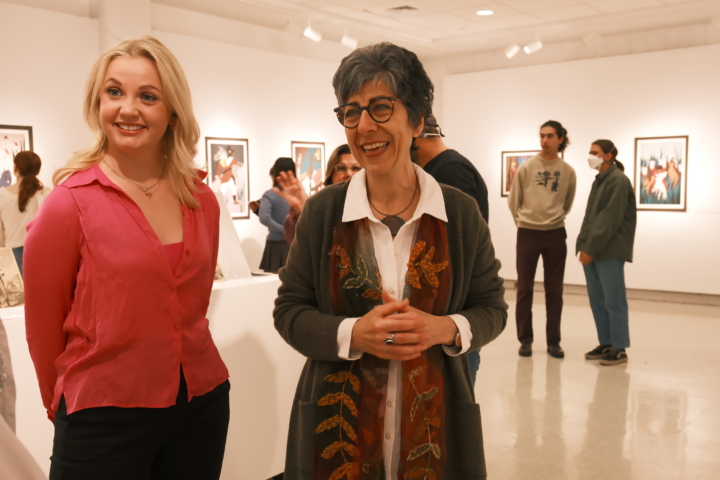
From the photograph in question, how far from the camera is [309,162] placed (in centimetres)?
1077

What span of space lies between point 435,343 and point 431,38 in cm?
1088

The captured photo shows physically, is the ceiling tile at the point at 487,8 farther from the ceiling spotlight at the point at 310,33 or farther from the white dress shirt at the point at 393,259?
the white dress shirt at the point at 393,259

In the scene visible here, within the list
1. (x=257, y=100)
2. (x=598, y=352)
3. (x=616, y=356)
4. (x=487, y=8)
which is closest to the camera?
(x=616, y=356)

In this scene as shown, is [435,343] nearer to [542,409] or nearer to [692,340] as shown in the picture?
[542,409]

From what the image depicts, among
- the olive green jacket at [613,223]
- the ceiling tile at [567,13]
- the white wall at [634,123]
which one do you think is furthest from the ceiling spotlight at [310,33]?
the olive green jacket at [613,223]

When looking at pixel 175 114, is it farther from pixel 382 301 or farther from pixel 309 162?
pixel 309 162

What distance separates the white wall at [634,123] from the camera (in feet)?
32.0

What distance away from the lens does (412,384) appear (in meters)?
1.78

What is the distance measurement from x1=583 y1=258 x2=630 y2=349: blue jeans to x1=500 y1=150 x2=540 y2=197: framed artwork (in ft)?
17.5

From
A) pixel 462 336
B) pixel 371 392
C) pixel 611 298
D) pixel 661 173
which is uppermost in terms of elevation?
pixel 661 173

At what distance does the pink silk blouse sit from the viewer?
1783 mm

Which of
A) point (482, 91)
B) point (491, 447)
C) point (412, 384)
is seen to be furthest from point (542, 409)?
point (482, 91)

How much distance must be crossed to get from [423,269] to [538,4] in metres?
8.50

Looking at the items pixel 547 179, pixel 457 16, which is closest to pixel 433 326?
pixel 547 179
